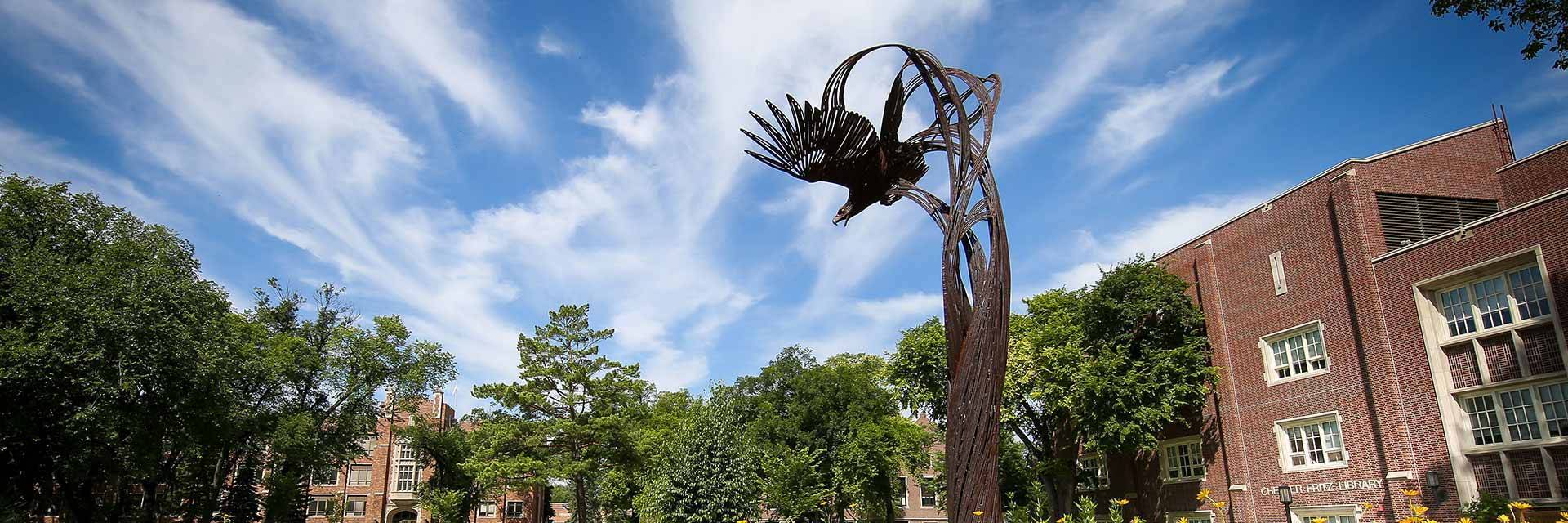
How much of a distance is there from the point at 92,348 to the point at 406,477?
3767 cm

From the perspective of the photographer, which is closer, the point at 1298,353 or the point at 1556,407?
the point at 1556,407

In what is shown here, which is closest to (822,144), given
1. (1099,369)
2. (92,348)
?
(1099,369)

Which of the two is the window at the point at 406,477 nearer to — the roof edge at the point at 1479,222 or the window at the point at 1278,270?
the window at the point at 1278,270

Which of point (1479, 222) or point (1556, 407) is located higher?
point (1479, 222)

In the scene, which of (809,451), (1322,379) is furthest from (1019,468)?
(1322,379)

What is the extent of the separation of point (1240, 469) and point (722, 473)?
50.4 ft

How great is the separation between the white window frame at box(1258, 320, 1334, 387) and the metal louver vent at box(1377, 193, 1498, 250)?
2.79 m

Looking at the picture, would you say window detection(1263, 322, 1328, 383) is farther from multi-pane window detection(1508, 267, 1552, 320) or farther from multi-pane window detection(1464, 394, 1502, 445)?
multi-pane window detection(1508, 267, 1552, 320)

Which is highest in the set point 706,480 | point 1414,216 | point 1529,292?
point 1414,216

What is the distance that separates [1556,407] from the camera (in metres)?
17.3

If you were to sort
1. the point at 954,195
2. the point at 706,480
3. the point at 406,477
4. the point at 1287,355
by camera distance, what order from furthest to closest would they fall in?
1. the point at 406,477
2. the point at 1287,355
3. the point at 706,480
4. the point at 954,195

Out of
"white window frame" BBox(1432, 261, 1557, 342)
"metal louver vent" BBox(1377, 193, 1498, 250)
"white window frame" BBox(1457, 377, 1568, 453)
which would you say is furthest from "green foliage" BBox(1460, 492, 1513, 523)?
"metal louver vent" BBox(1377, 193, 1498, 250)

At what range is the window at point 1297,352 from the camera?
23.0 meters

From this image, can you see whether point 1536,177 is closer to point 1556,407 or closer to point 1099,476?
point 1556,407
